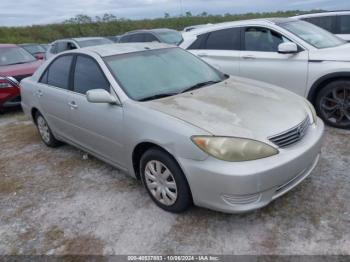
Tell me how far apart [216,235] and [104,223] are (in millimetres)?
1074

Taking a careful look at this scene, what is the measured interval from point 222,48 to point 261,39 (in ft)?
2.44

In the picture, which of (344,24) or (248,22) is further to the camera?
(344,24)

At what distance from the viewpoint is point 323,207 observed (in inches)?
123

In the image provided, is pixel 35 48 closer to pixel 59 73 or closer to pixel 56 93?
pixel 59 73

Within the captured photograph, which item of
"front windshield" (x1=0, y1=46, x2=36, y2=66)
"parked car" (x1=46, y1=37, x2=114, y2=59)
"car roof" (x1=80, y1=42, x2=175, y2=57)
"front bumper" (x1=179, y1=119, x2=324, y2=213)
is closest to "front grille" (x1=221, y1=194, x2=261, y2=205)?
"front bumper" (x1=179, y1=119, x2=324, y2=213)

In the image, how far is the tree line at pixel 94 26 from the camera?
33625mm

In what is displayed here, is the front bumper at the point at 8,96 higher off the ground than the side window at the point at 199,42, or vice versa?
the side window at the point at 199,42

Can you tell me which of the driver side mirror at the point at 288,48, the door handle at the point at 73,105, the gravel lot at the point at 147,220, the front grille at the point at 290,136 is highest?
the driver side mirror at the point at 288,48

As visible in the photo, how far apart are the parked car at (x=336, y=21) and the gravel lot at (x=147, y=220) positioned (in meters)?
4.72

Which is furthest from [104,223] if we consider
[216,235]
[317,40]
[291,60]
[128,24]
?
[128,24]

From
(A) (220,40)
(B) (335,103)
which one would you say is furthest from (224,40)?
(B) (335,103)

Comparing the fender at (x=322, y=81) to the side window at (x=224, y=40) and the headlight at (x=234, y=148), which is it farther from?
the headlight at (x=234, y=148)

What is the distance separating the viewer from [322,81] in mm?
4902

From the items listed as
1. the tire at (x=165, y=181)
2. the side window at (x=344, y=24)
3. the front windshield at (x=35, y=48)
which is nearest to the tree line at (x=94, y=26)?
the front windshield at (x=35, y=48)
